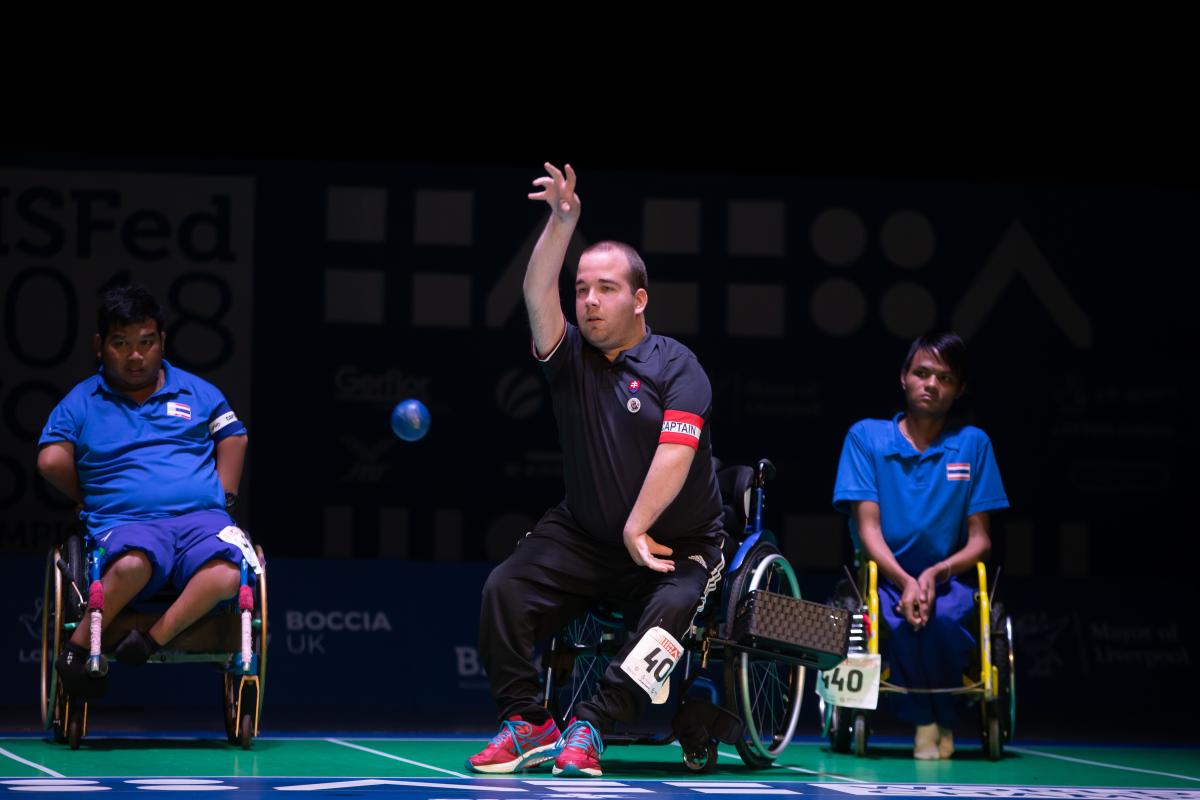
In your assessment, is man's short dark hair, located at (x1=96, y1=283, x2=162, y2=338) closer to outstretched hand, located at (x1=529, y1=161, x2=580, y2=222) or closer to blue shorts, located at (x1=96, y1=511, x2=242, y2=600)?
blue shorts, located at (x1=96, y1=511, x2=242, y2=600)

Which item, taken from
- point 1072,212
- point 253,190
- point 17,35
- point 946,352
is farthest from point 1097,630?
point 17,35

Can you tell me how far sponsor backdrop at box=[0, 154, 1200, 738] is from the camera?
7.88 metres

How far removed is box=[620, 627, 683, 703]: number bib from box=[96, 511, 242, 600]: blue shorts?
4.07 ft

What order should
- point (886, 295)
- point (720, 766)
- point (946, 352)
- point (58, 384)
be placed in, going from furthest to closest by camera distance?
point (886, 295)
point (58, 384)
point (946, 352)
point (720, 766)

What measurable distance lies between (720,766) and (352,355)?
3531 millimetres

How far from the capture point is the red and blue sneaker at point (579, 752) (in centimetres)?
444

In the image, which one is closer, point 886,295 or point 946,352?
point 946,352

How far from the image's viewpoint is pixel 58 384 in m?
7.87

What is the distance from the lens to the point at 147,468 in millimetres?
5301

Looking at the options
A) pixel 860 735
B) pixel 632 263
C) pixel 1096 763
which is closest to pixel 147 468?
pixel 632 263

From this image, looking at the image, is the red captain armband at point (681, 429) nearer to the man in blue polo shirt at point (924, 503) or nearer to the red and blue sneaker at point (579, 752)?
the red and blue sneaker at point (579, 752)

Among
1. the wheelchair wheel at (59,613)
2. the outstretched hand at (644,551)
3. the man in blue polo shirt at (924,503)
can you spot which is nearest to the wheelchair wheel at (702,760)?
the outstretched hand at (644,551)

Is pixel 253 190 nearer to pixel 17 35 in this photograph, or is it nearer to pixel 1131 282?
pixel 17 35

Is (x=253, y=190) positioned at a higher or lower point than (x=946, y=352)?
higher
